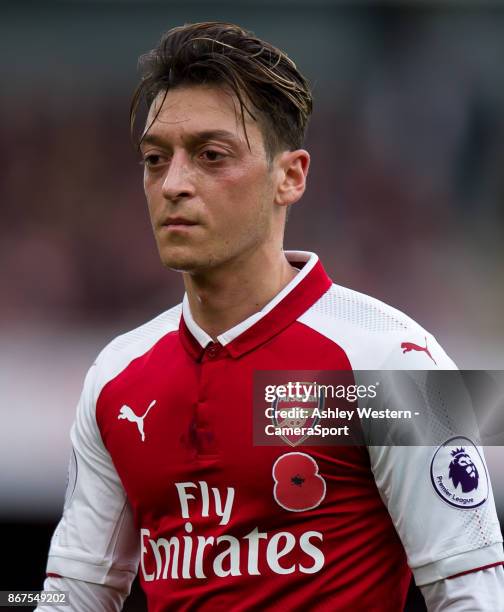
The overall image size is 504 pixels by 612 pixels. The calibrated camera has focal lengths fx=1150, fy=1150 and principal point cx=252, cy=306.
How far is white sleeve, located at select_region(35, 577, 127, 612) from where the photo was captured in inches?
106

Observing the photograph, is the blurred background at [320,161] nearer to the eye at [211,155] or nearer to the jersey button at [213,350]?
the jersey button at [213,350]

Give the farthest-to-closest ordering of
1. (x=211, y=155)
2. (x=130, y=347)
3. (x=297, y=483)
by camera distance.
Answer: (x=130, y=347)
(x=211, y=155)
(x=297, y=483)

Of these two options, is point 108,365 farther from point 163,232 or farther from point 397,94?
point 397,94

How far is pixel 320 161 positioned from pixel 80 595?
4.83 metres

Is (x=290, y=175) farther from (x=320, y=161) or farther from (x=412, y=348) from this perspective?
(x=320, y=161)

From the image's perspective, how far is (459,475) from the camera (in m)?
2.33

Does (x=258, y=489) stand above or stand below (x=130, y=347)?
below

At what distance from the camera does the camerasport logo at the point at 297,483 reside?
2.40m

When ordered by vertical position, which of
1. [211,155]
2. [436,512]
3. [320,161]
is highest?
[320,161]

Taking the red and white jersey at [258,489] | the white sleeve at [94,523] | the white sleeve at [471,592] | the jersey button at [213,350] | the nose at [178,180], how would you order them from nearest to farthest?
the white sleeve at [471,592]
the red and white jersey at [258,489]
the nose at [178,180]
the jersey button at [213,350]
the white sleeve at [94,523]

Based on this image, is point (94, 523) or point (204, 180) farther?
point (94, 523)

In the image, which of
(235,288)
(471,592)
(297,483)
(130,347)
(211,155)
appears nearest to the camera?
(471,592)

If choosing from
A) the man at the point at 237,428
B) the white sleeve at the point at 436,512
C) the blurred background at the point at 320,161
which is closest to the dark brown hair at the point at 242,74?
the man at the point at 237,428

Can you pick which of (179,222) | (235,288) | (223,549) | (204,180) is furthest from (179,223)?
(223,549)
